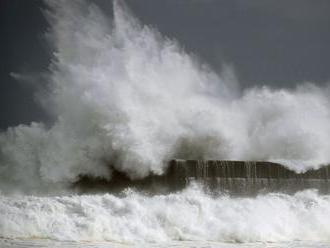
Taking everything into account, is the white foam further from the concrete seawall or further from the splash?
the splash

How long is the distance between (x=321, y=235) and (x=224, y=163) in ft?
5.17

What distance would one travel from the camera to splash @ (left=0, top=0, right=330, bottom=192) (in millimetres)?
7871

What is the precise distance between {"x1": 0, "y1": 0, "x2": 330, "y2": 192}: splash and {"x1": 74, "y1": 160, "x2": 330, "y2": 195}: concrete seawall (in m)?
0.18

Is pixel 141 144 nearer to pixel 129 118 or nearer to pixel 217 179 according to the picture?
pixel 129 118

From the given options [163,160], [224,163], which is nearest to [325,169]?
[224,163]

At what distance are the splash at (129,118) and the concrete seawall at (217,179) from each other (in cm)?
18

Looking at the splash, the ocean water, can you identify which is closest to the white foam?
the ocean water

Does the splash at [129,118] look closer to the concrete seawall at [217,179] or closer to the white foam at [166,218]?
the concrete seawall at [217,179]

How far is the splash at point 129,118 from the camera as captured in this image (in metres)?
7.87

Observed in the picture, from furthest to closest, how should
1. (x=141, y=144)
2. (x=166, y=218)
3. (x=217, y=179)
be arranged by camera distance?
1. (x=141, y=144)
2. (x=217, y=179)
3. (x=166, y=218)

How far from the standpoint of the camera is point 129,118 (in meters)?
7.96

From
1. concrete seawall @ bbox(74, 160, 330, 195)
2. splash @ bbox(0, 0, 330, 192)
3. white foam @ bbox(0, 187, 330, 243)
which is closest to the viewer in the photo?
white foam @ bbox(0, 187, 330, 243)

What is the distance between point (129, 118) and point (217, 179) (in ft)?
5.19

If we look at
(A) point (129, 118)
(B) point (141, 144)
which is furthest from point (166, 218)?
(A) point (129, 118)
